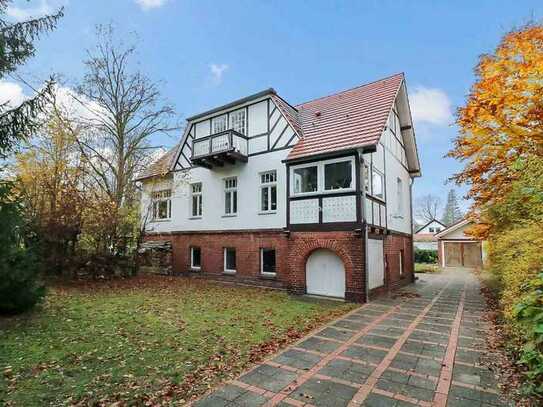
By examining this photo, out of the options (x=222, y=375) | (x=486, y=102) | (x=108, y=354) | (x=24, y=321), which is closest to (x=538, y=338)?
(x=222, y=375)

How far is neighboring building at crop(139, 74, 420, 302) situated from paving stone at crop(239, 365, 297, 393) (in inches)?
231

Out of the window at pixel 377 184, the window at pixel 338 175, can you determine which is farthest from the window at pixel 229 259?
the window at pixel 377 184

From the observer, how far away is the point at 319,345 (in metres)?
5.75

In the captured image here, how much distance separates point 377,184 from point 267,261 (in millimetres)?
5331

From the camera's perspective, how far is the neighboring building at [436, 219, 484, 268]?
97.5 ft

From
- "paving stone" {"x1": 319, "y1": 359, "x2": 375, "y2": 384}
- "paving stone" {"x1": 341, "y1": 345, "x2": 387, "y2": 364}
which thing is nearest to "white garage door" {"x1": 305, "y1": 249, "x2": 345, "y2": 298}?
"paving stone" {"x1": 341, "y1": 345, "x2": 387, "y2": 364}

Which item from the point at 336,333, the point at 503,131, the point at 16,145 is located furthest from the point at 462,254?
the point at 16,145

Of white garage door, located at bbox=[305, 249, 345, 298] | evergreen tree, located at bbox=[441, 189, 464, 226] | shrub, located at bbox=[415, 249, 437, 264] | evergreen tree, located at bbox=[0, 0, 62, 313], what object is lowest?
shrub, located at bbox=[415, 249, 437, 264]

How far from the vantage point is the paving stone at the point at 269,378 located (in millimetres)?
4090

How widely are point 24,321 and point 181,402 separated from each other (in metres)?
4.97

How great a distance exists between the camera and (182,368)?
14.9 ft

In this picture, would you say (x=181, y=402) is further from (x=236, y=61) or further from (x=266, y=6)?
(x=236, y=61)

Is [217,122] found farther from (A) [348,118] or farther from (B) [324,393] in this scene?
(B) [324,393]

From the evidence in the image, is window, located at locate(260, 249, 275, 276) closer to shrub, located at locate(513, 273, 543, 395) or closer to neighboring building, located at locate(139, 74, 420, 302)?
neighboring building, located at locate(139, 74, 420, 302)
